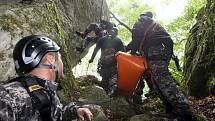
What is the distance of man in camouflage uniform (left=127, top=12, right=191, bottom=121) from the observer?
6410mm

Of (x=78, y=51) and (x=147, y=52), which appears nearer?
(x=147, y=52)

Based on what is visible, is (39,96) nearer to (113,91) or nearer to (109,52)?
(113,91)

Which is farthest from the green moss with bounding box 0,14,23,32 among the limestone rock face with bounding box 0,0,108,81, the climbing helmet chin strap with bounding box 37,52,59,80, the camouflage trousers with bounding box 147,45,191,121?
the climbing helmet chin strap with bounding box 37,52,59,80

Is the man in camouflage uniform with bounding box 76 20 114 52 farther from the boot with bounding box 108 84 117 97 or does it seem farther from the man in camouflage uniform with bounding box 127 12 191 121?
the man in camouflage uniform with bounding box 127 12 191 121

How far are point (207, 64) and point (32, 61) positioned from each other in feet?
22.0

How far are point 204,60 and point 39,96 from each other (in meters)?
6.97

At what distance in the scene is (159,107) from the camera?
25.3 ft

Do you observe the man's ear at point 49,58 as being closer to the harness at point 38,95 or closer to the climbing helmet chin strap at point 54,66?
the climbing helmet chin strap at point 54,66

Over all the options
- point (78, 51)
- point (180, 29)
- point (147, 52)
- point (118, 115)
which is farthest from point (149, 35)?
point (180, 29)

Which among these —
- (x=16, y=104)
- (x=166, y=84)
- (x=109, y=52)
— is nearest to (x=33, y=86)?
(x=16, y=104)

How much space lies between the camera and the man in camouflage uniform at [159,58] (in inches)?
252

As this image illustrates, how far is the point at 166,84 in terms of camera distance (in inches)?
259

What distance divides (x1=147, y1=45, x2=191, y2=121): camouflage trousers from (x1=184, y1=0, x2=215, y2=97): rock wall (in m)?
1.84

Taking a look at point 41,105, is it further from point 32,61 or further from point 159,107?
point 159,107
